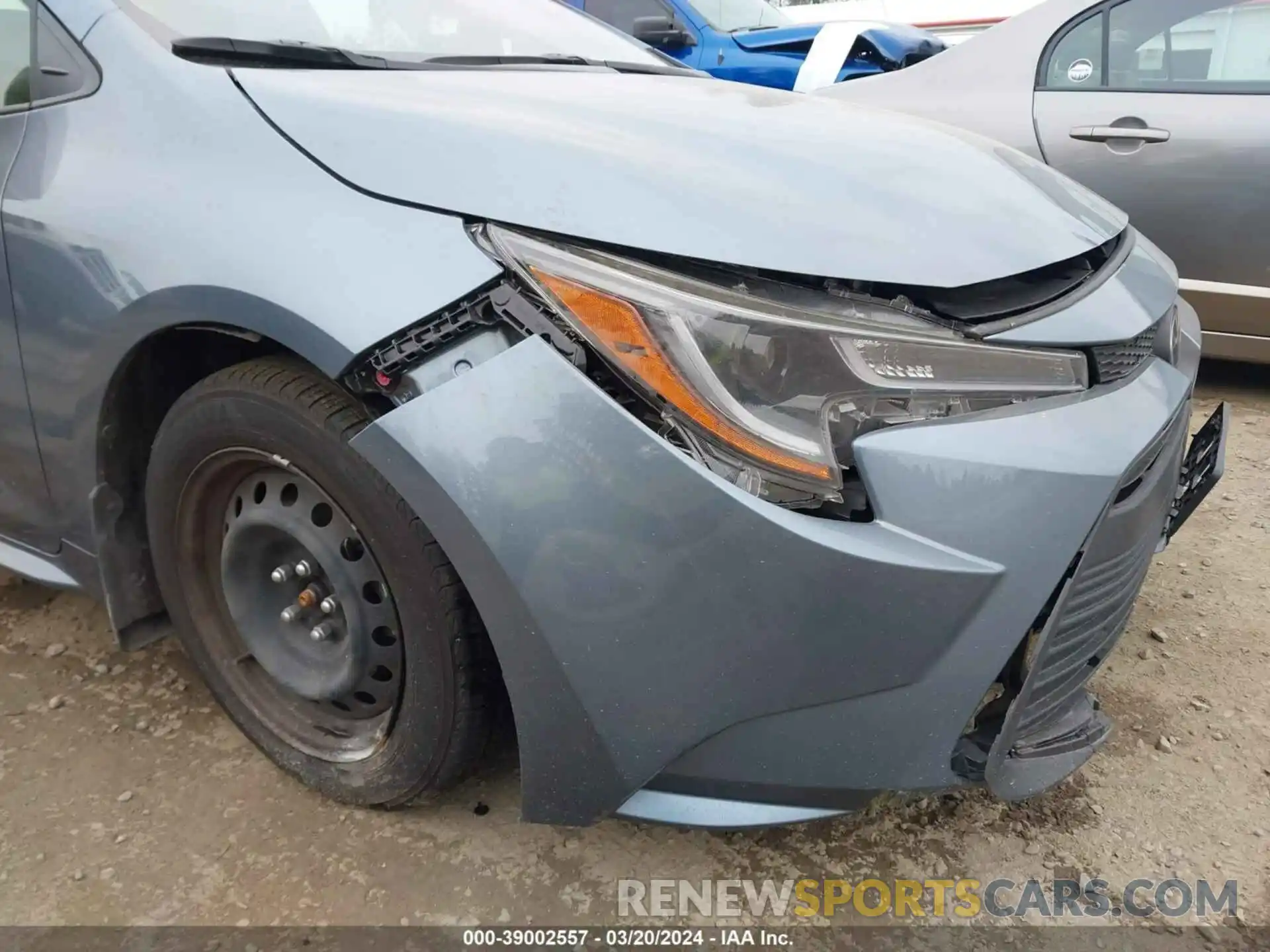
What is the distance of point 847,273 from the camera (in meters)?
1.28

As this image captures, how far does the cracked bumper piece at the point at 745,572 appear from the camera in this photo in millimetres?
1214

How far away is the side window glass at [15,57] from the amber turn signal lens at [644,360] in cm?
114

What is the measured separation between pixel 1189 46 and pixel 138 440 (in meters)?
3.51

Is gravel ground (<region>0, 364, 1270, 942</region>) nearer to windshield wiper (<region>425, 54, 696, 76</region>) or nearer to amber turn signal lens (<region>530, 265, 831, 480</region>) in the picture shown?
amber turn signal lens (<region>530, 265, 831, 480</region>)

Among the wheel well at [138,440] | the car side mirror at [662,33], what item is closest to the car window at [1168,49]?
the car side mirror at [662,33]

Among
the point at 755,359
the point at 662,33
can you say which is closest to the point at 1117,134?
the point at 662,33

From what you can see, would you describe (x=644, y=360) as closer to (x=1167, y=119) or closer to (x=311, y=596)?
(x=311, y=596)

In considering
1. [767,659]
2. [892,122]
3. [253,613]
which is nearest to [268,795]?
[253,613]

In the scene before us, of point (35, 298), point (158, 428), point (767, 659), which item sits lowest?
point (767, 659)

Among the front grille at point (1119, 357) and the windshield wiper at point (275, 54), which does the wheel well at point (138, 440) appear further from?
the front grille at point (1119, 357)

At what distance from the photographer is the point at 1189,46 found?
10.8 ft

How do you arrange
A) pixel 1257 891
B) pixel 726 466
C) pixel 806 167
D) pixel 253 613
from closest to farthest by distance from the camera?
pixel 726 466
pixel 806 167
pixel 1257 891
pixel 253 613

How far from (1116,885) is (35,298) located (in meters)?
2.09

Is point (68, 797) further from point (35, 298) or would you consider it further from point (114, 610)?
point (35, 298)
